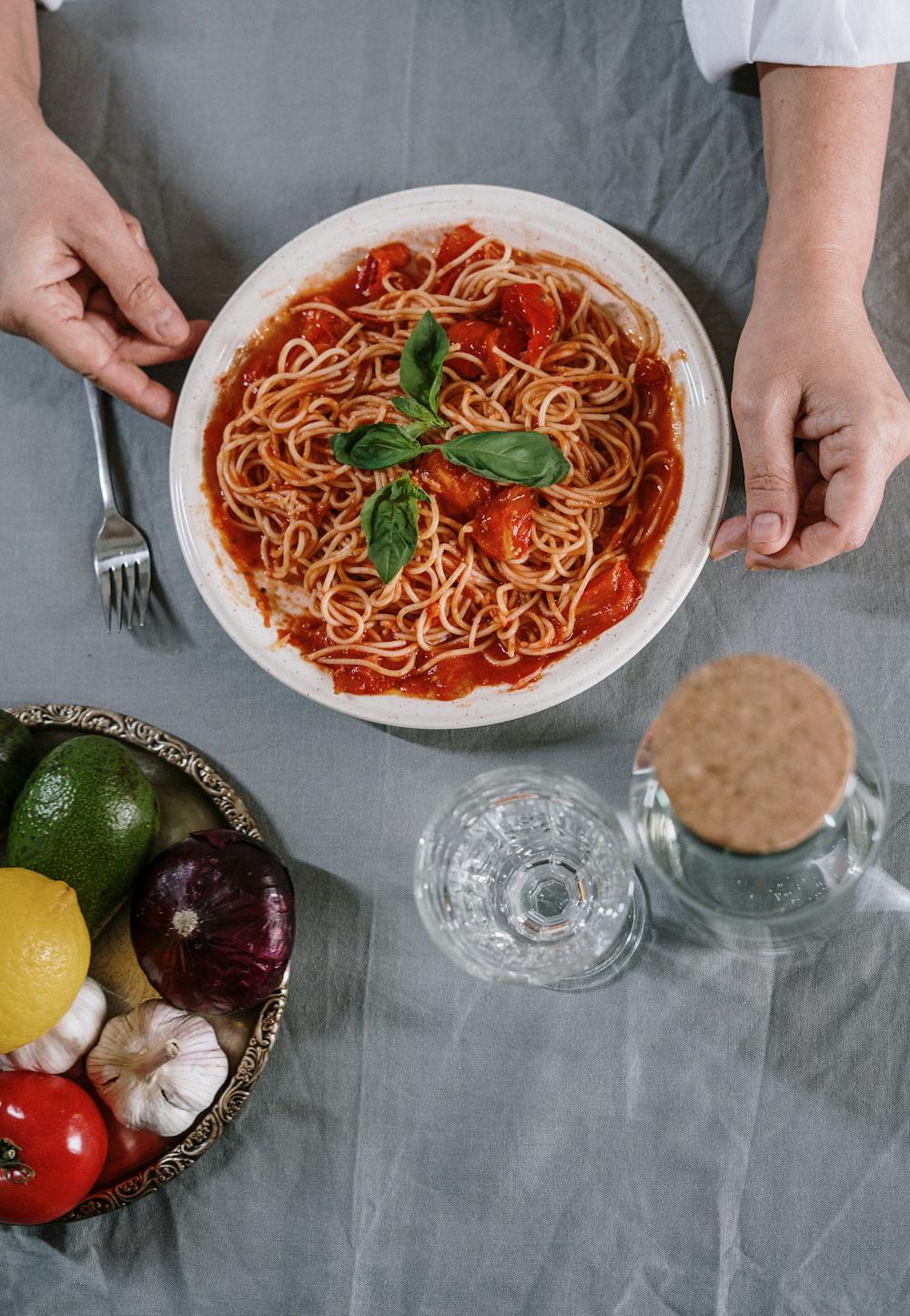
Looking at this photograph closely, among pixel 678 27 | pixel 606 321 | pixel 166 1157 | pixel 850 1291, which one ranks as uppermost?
pixel 678 27

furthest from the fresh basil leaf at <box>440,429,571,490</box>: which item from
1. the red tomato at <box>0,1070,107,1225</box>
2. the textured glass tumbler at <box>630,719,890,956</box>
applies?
the red tomato at <box>0,1070,107,1225</box>

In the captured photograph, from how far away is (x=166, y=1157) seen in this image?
1.65m

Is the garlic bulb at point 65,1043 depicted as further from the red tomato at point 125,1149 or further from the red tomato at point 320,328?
the red tomato at point 320,328

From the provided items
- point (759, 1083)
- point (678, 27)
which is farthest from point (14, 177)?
point (759, 1083)

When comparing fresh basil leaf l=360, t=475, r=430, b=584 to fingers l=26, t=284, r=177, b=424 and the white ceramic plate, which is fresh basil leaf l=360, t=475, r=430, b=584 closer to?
the white ceramic plate

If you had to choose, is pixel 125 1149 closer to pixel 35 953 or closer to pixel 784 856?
pixel 35 953

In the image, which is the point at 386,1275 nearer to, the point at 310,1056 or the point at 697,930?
the point at 310,1056

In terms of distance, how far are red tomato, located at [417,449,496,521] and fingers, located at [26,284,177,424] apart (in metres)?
0.55

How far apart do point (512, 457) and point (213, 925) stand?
90 cm

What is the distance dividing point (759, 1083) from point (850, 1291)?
1.11 ft

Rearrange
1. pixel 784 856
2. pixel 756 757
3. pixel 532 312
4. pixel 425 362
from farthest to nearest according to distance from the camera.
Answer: pixel 532 312, pixel 425 362, pixel 784 856, pixel 756 757

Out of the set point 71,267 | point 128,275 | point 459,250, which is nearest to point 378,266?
point 459,250

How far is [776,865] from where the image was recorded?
139 centimetres

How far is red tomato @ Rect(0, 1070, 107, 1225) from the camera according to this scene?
1557 mm
